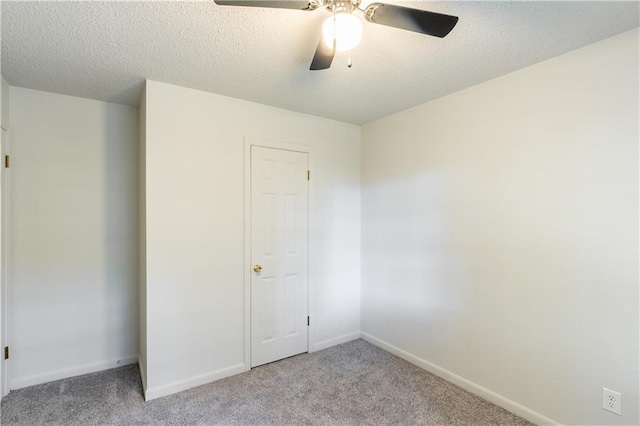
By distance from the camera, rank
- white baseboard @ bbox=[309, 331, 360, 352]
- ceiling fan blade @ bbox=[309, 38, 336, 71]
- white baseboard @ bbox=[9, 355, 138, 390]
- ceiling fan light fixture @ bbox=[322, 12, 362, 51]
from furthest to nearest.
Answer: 1. white baseboard @ bbox=[309, 331, 360, 352]
2. white baseboard @ bbox=[9, 355, 138, 390]
3. ceiling fan blade @ bbox=[309, 38, 336, 71]
4. ceiling fan light fixture @ bbox=[322, 12, 362, 51]

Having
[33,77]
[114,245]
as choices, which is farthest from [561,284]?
[33,77]

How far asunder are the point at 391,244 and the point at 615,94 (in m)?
1.91

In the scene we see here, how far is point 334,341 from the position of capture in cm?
320

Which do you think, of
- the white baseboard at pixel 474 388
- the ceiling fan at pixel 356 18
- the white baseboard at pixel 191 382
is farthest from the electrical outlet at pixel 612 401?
the white baseboard at pixel 191 382

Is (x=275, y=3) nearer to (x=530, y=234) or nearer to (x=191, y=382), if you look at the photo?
(x=530, y=234)

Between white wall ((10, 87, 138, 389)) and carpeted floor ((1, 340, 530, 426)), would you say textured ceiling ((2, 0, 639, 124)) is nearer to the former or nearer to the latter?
white wall ((10, 87, 138, 389))

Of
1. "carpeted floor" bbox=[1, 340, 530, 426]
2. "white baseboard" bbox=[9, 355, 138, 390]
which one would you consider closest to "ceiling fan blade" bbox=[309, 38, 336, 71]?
"carpeted floor" bbox=[1, 340, 530, 426]

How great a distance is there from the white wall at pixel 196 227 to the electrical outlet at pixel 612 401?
2.17 m

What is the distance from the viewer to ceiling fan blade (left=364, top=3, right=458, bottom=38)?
4.06 feet

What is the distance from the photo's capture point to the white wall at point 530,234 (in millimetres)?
1677

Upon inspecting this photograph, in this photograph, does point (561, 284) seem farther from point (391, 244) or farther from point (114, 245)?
point (114, 245)

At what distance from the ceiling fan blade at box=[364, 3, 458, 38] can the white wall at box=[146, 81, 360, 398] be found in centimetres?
165

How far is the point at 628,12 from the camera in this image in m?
1.49

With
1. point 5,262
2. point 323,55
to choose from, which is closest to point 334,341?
point 323,55
